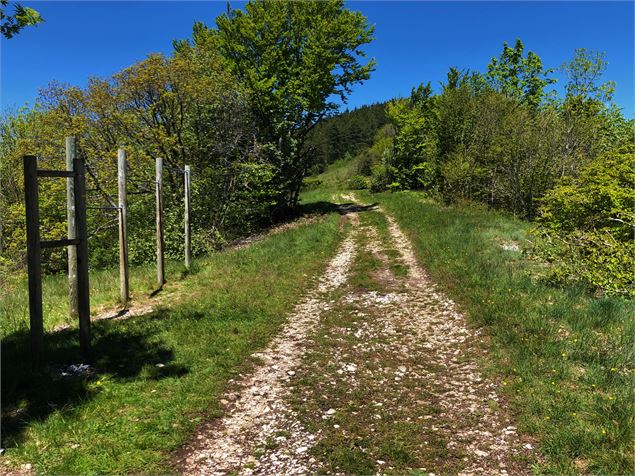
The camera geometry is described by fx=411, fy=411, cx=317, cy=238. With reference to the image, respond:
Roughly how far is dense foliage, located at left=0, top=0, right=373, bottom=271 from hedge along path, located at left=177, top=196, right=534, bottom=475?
10960 millimetres

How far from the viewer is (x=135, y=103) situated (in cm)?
2139

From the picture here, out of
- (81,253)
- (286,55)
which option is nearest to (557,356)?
(81,253)

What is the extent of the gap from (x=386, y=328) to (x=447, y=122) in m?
29.8

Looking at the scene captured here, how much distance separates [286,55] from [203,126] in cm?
1074

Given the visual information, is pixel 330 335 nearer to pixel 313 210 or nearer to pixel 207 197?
pixel 207 197

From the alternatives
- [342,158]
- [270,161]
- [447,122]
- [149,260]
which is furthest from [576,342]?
[342,158]

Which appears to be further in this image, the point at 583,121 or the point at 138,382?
the point at 583,121

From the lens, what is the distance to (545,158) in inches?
999

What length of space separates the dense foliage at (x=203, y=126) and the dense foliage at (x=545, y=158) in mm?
9777

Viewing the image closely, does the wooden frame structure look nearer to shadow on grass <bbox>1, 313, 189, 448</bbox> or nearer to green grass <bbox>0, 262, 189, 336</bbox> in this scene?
shadow on grass <bbox>1, 313, 189, 448</bbox>

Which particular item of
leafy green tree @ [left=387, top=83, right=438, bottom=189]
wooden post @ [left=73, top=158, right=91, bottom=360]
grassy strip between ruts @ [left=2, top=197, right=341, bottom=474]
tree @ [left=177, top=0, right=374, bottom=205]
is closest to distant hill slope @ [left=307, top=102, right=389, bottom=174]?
leafy green tree @ [left=387, top=83, right=438, bottom=189]

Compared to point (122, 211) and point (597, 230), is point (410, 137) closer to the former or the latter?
point (597, 230)

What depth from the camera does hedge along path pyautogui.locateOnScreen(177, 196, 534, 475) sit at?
478cm

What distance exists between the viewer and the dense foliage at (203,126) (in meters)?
Answer: 20.7
